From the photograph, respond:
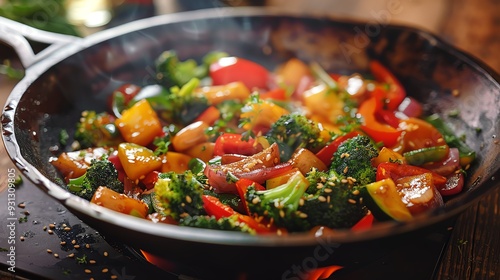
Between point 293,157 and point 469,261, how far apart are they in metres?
1.05

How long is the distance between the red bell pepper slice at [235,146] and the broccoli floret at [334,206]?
1.95 ft

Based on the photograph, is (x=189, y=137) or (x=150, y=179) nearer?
(x=150, y=179)

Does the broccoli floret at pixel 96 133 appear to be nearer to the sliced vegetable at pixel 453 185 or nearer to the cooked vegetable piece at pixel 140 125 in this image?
the cooked vegetable piece at pixel 140 125

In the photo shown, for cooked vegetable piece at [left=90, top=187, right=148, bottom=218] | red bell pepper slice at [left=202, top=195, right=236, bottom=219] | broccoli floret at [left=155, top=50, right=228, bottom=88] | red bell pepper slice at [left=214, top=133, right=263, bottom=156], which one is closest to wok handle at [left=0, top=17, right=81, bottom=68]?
broccoli floret at [left=155, top=50, right=228, bottom=88]

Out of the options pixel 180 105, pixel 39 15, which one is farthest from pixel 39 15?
pixel 180 105

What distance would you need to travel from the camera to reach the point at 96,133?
3213 millimetres

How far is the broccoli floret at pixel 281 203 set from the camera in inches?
87.6

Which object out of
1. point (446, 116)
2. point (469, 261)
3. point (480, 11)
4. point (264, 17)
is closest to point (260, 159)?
point (469, 261)

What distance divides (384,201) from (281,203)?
0.49m

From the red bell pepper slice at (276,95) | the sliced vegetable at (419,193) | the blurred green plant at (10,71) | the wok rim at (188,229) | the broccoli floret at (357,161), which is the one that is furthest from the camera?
the blurred green plant at (10,71)

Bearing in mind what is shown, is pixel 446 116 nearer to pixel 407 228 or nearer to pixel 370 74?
pixel 370 74

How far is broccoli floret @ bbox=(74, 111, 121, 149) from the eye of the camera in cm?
317

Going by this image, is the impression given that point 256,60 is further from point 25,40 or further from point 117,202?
point 117,202

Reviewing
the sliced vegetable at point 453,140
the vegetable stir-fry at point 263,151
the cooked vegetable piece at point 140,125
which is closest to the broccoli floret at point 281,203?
the vegetable stir-fry at point 263,151
